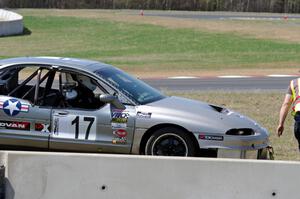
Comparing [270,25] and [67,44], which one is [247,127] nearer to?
[67,44]

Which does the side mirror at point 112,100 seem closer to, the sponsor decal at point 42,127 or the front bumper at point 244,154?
the sponsor decal at point 42,127

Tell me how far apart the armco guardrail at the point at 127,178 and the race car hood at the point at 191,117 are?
2129 millimetres

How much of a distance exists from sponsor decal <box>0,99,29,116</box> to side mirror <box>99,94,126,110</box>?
3.20 feet

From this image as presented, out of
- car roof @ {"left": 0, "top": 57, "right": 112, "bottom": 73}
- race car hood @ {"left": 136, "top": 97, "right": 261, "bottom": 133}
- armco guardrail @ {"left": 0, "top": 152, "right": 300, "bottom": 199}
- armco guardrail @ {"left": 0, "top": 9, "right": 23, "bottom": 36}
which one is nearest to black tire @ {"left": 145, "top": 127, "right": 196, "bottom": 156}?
race car hood @ {"left": 136, "top": 97, "right": 261, "bottom": 133}

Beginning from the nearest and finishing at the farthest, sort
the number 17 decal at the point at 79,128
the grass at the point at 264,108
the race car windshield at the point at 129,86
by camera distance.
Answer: the number 17 decal at the point at 79,128 < the race car windshield at the point at 129,86 < the grass at the point at 264,108

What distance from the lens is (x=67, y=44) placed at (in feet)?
139

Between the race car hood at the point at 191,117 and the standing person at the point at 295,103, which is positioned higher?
the standing person at the point at 295,103

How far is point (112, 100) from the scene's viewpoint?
27.9ft

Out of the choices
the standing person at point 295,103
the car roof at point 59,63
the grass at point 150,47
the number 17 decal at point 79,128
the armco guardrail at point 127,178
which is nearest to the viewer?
the armco guardrail at point 127,178

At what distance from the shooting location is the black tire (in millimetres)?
8367

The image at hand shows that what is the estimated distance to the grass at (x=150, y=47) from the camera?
29.8 m

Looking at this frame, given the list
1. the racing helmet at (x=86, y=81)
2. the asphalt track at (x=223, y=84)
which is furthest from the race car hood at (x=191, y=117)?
the asphalt track at (x=223, y=84)

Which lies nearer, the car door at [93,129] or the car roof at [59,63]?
the car door at [93,129]

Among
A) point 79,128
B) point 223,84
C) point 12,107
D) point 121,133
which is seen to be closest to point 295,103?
point 121,133
